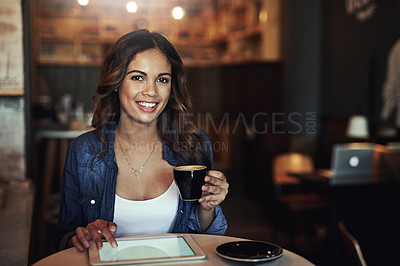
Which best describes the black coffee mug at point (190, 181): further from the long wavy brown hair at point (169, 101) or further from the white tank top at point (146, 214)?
the long wavy brown hair at point (169, 101)

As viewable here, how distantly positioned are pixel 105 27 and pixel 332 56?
3860 mm

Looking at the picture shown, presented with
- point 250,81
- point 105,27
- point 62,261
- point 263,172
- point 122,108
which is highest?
point 105,27

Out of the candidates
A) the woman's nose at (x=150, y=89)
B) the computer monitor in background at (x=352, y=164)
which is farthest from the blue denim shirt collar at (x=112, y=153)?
the computer monitor in background at (x=352, y=164)

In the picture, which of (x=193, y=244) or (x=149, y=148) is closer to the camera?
(x=193, y=244)

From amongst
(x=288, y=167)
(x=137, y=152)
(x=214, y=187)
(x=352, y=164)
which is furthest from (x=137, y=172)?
(x=288, y=167)

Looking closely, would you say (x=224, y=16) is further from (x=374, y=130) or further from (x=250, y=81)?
(x=374, y=130)

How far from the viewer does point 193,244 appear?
129 cm

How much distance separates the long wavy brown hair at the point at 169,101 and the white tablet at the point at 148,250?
0.62 meters

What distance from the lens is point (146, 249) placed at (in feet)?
4.15

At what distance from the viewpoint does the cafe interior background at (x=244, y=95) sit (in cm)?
262

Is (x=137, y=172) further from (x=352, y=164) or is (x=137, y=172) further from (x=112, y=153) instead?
(x=352, y=164)

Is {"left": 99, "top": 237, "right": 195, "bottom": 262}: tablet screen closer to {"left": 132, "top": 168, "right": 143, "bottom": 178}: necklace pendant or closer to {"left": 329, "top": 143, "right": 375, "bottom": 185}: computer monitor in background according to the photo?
{"left": 132, "top": 168, "right": 143, "bottom": 178}: necklace pendant

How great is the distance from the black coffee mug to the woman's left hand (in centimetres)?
3

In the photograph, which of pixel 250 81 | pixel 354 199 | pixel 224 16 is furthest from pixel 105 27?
pixel 354 199
